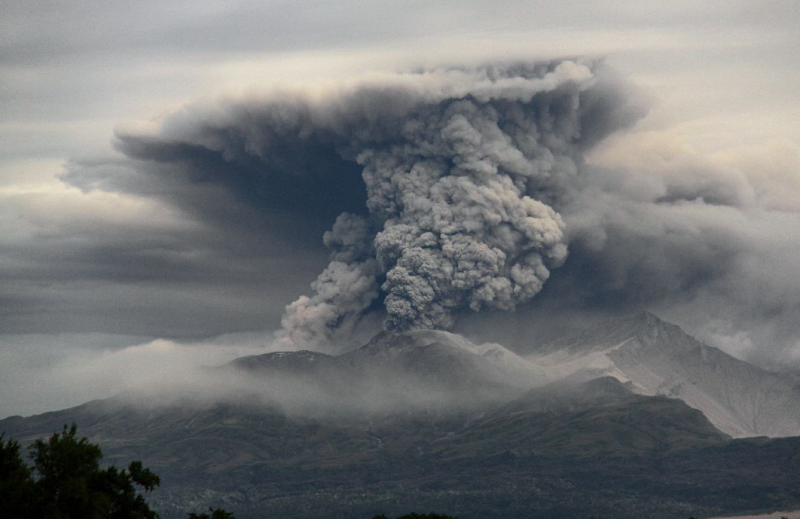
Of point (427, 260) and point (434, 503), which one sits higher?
point (427, 260)

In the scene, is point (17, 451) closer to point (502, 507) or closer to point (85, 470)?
point (85, 470)

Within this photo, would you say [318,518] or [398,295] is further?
[318,518]

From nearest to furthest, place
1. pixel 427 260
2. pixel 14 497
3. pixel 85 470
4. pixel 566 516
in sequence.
A: pixel 14 497 < pixel 85 470 < pixel 427 260 < pixel 566 516

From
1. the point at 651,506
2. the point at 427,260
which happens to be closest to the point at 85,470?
the point at 427,260

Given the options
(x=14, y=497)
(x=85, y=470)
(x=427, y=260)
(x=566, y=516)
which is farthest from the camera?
(x=566, y=516)

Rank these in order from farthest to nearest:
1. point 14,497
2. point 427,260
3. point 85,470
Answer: point 427,260, point 85,470, point 14,497

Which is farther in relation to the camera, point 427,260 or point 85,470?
point 427,260

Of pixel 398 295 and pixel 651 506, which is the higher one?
pixel 398 295

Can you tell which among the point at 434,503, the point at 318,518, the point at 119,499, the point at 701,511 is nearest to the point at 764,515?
the point at 701,511

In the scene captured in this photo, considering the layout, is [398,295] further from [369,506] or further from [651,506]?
[651,506]
